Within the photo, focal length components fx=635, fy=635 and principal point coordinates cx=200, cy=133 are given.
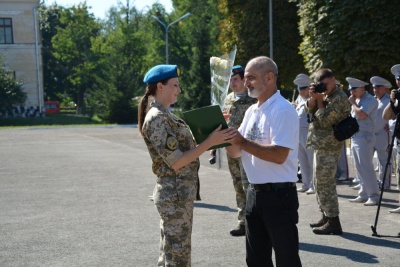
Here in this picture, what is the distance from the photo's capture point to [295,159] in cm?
495

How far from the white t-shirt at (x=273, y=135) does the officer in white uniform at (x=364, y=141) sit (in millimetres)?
5679

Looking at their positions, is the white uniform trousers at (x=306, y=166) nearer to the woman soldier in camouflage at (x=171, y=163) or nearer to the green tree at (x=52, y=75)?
the woman soldier in camouflage at (x=171, y=163)

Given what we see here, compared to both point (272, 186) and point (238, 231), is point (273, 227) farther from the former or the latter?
point (238, 231)

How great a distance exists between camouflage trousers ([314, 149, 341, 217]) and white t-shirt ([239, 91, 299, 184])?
312 centimetres

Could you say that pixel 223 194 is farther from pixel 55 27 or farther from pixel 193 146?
pixel 55 27

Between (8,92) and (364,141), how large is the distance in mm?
44518

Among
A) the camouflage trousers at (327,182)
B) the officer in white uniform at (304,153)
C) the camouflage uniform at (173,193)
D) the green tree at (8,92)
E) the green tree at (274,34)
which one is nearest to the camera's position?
the camouflage uniform at (173,193)

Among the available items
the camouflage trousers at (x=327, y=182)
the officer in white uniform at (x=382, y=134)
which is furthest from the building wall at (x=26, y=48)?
the camouflage trousers at (x=327, y=182)

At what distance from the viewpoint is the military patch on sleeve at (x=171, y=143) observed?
185 inches

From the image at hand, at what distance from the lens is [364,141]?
35.0 feet

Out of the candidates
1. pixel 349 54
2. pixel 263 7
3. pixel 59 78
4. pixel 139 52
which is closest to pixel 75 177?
pixel 349 54

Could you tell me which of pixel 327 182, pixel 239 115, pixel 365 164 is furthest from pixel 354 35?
pixel 327 182

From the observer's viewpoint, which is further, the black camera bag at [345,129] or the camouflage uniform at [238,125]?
the camouflage uniform at [238,125]

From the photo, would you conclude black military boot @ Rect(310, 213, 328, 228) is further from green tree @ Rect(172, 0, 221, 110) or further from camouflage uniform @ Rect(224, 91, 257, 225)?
green tree @ Rect(172, 0, 221, 110)
